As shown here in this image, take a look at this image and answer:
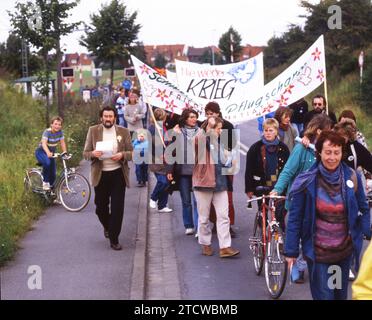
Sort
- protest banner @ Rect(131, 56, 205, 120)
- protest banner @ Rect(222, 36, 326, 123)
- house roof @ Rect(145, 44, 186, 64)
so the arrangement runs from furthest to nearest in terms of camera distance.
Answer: house roof @ Rect(145, 44, 186, 64)
protest banner @ Rect(131, 56, 205, 120)
protest banner @ Rect(222, 36, 326, 123)

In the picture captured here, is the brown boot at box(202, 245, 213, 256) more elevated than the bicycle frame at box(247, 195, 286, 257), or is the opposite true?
the bicycle frame at box(247, 195, 286, 257)

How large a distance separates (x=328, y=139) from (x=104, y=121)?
4.43 metres

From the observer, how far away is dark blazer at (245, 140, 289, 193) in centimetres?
852

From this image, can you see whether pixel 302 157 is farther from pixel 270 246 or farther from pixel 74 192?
pixel 74 192

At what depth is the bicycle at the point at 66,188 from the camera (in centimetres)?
1264

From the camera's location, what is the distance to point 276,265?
755cm

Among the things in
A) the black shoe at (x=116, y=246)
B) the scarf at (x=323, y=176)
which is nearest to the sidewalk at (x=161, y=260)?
the black shoe at (x=116, y=246)

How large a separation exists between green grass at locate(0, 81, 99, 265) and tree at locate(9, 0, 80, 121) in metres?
1.79

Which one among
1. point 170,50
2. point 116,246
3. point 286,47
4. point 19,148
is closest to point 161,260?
point 116,246

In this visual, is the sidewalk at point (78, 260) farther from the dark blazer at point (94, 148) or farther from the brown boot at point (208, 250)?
the dark blazer at point (94, 148)

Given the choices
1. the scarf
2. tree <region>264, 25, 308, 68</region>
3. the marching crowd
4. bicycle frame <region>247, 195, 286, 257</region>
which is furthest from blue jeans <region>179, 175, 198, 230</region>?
tree <region>264, 25, 308, 68</region>

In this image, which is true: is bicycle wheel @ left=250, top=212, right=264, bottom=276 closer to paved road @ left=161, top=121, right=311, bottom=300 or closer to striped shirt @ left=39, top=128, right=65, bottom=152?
paved road @ left=161, top=121, right=311, bottom=300

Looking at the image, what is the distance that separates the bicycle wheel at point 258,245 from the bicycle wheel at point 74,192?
4.64 metres
